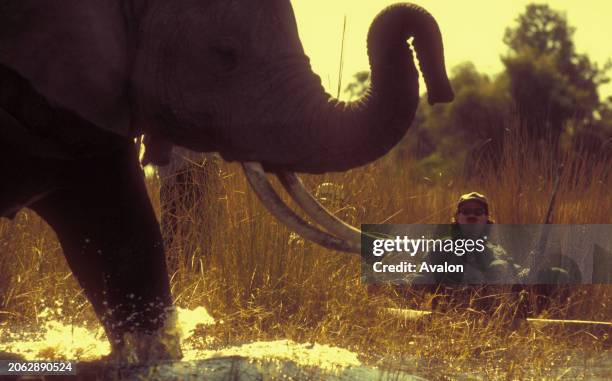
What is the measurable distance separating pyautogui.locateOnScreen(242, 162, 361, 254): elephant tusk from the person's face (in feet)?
9.18

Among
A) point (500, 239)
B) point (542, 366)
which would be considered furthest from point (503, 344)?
point (500, 239)

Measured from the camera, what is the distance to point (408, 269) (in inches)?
261

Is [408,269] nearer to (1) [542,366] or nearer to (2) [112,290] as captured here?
(1) [542,366]

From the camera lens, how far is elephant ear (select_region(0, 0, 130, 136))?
11.9ft

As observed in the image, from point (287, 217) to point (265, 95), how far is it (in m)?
0.41

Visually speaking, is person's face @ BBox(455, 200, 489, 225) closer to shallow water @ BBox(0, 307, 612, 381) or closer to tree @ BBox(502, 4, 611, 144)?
shallow water @ BBox(0, 307, 612, 381)

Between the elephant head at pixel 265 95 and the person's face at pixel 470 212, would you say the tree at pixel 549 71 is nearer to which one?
the person's face at pixel 470 212

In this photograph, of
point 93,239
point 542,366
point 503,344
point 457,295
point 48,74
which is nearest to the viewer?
point 48,74

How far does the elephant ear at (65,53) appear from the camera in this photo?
11.9 feet

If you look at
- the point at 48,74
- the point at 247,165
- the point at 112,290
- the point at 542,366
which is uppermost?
the point at 48,74

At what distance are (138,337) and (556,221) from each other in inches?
174

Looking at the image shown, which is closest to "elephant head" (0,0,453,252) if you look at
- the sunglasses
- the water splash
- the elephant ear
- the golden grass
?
the elephant ear

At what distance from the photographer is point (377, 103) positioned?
143 inches

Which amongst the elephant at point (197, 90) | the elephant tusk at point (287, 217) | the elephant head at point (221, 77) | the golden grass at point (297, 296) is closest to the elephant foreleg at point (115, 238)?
the elephant at point (197, 90)
